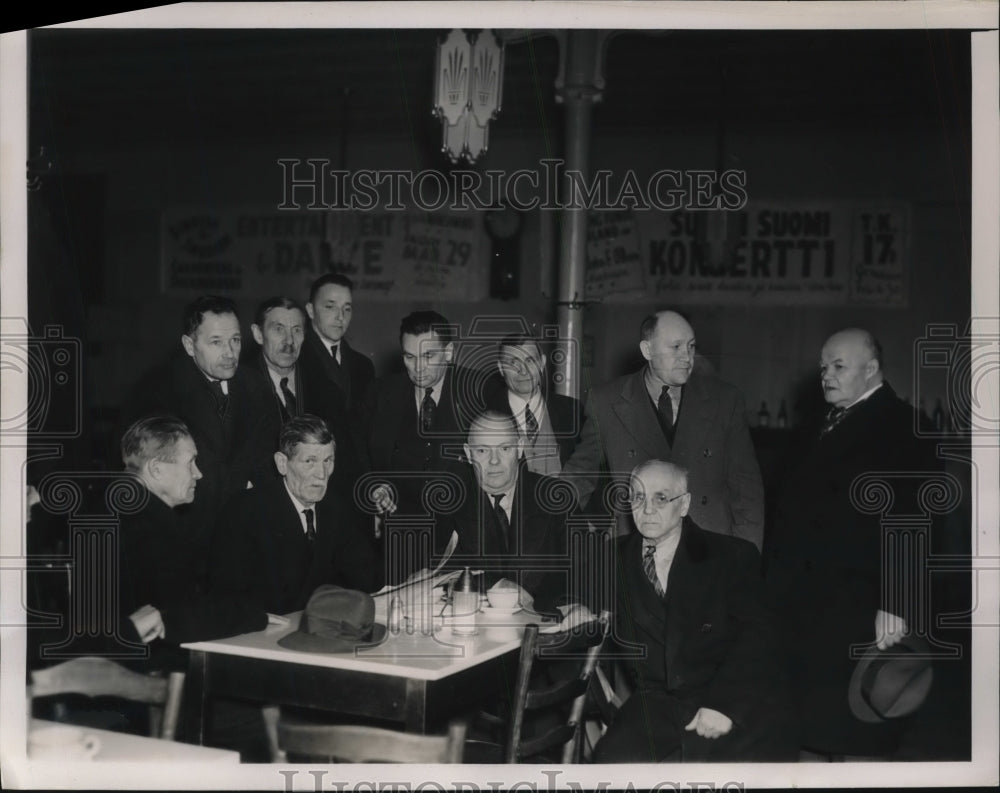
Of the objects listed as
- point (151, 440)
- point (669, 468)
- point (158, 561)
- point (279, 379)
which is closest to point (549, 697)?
point (669, 468)

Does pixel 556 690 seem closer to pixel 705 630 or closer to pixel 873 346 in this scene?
pixel 705 630

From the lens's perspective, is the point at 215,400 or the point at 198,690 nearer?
the point at 198,690

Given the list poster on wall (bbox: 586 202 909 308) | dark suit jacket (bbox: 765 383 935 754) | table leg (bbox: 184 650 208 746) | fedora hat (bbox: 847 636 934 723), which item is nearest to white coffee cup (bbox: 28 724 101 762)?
table leg (bbox: 184 650 208 746)

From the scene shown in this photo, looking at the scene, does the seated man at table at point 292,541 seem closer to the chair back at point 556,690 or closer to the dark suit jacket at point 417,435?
the dark suit jacket at point 417,435

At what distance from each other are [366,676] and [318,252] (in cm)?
275

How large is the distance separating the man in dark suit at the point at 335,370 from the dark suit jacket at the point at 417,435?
0.08m

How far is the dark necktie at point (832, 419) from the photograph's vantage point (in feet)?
13.7

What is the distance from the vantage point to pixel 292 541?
413cm

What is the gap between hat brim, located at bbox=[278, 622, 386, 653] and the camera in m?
3.48

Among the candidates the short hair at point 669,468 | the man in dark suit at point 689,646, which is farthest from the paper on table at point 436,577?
the short hair at point 669,468

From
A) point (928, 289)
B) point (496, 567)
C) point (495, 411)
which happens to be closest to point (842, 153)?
point (928, 289)

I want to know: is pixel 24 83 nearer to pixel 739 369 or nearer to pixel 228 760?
pixel 228 760

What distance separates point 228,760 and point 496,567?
64.6 inches

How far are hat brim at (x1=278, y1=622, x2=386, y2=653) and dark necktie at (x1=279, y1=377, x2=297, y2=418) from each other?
1051mm
